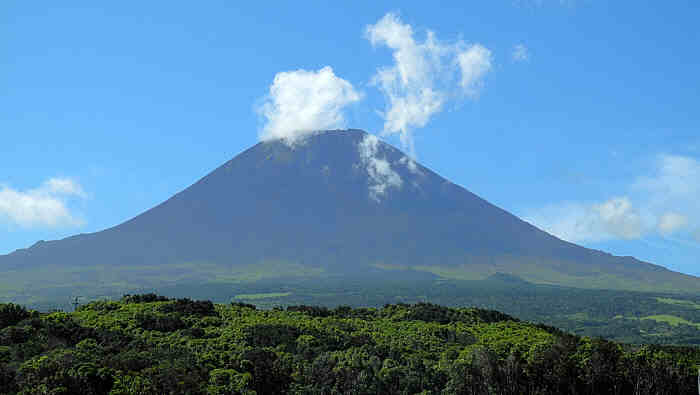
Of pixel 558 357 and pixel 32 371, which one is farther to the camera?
pixel 558 357

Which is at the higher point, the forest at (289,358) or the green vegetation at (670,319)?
the forest at (289,358)

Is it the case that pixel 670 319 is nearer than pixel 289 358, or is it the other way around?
pixel 289 358

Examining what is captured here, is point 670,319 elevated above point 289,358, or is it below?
below

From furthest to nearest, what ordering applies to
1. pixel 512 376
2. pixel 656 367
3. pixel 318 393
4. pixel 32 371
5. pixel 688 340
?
pixel 688 340
pixel 656 367
pixel 512 376
pixel 318 393
pixel 32 371

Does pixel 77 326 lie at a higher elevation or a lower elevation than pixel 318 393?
higher

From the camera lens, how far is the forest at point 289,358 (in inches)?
1430

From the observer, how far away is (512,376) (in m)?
45.3

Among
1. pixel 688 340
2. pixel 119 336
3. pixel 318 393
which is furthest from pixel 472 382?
pixel 688 340

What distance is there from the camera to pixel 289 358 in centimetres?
4541

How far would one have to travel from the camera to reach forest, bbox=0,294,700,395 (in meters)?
36.3

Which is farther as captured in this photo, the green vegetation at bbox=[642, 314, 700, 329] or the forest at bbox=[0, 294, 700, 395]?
the green vegetation at bbox=[642, 314, 700, 329]

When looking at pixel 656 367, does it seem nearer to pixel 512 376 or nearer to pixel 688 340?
pixel 512 376

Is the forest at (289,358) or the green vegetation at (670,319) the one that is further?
the green vegetation at (670,319)

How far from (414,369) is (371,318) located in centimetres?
2252
